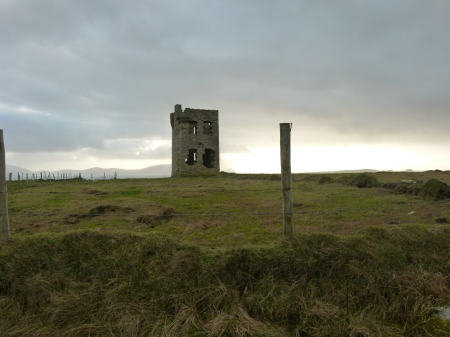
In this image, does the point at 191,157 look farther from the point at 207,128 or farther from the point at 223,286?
the point at 223,286

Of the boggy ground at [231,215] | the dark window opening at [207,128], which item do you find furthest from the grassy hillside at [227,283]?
A: the dark window opening at [207,128]

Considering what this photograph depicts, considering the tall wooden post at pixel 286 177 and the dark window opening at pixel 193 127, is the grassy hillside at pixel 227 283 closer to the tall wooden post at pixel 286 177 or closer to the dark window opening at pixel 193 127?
the tall wooden post at pixel 286 177

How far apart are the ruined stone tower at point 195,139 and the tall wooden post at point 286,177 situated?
23.1 m

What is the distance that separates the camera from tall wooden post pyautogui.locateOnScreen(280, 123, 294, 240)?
5648 mm

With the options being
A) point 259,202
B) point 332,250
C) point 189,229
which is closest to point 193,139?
point 259,202

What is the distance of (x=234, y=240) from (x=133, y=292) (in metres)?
→ 2.20

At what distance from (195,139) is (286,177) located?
2404 cm

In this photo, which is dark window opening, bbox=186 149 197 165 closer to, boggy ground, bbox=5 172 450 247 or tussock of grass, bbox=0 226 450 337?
boggy ground, bbox=5 172 450 247

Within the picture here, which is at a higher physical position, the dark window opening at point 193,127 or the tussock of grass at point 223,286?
the dark window opening at point 193,127

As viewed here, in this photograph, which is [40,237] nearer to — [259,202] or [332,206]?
[259,202]

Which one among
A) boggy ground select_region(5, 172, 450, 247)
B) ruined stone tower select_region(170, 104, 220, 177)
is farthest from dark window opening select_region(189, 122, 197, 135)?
boggy ground select_region(5, 172, 450, 247)


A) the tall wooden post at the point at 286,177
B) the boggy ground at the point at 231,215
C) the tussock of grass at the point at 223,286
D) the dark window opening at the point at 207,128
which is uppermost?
the dark window opening at the point at 207,128

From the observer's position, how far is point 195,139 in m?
29.2

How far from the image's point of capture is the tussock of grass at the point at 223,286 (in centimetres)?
434
